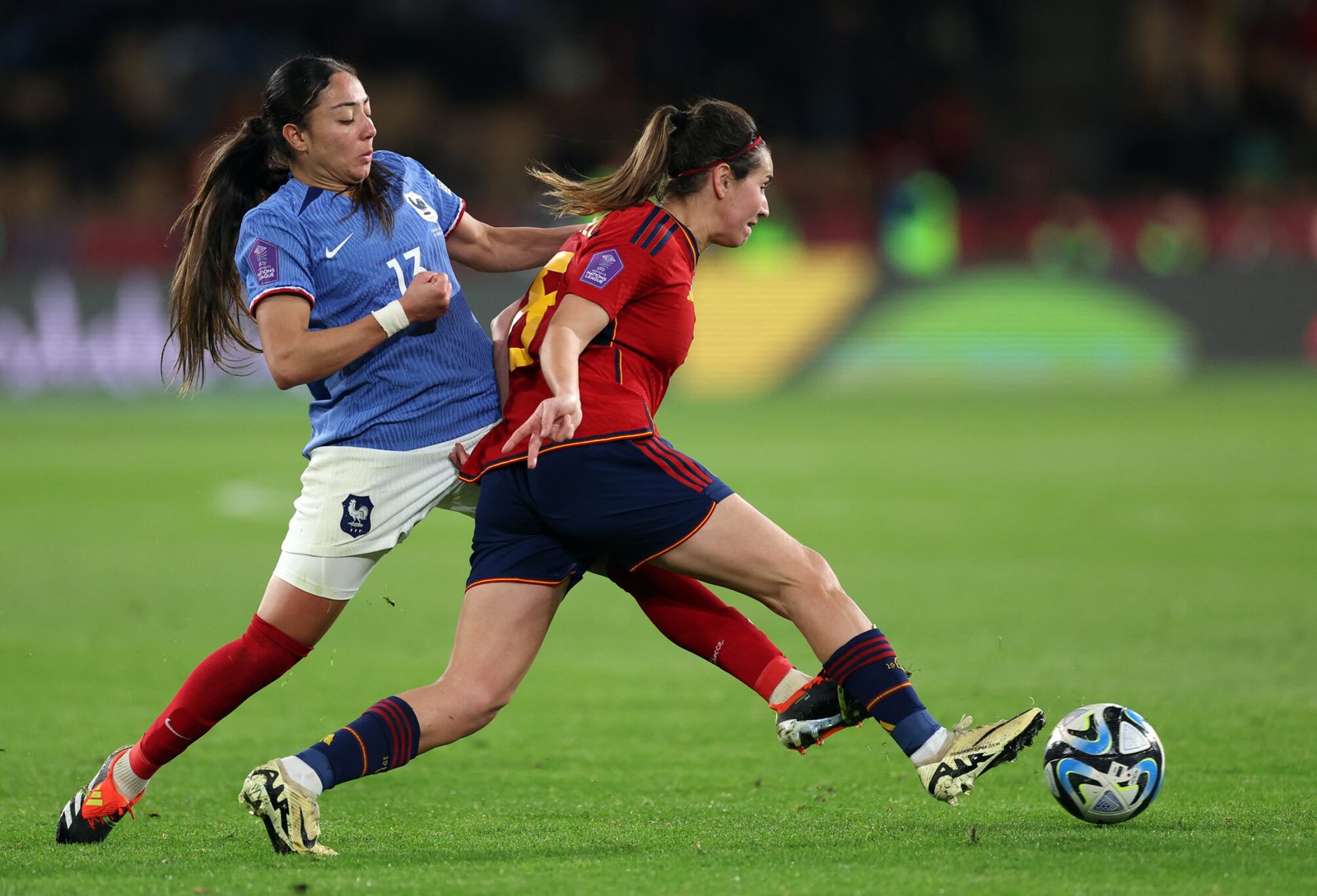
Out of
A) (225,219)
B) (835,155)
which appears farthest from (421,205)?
(835,155)

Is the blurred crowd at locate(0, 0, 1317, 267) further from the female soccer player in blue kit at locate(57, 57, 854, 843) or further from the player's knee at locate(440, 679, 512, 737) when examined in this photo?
the player's knee at locate(440, 679, 512, 737)

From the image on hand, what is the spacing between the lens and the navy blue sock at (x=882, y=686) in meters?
4.31

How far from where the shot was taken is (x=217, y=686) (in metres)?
4.62

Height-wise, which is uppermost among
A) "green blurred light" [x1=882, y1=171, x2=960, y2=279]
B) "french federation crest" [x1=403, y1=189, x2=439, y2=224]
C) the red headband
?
"green blurred light" [x1=882, y1=171, x2=960, y2=279]

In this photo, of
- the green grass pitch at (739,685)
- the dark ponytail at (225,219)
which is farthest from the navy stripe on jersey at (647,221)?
the green grass pitch at (739,685)

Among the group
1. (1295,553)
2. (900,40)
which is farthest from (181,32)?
(1295,553)

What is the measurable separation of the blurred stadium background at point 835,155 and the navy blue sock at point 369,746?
15193mm

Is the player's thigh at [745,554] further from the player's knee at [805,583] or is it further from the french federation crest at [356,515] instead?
the french federation crest at [356,515]

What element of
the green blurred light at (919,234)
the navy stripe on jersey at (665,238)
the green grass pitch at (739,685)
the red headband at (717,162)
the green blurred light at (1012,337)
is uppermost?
the green blurred light at (919,234)

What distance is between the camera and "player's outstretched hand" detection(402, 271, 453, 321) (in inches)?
173

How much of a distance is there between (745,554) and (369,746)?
107cm

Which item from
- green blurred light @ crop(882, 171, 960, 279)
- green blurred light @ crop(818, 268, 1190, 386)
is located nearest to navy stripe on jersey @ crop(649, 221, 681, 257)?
green blurred light @ crop(818, 268, 1190, 386)

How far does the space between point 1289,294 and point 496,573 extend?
17709mm

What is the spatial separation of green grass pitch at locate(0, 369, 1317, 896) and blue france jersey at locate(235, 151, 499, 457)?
3.70 ft
